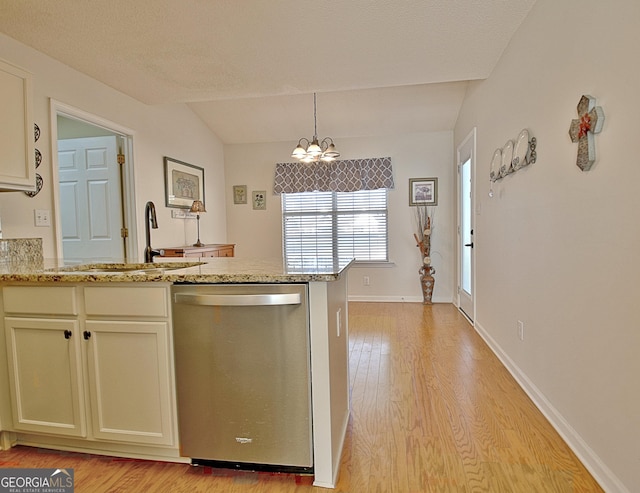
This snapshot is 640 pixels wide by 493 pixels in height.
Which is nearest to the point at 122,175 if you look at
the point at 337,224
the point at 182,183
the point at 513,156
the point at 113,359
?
the point at 182,183

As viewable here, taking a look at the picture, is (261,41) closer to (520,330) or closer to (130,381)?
(130,381)

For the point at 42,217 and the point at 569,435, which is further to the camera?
the point at 42,217

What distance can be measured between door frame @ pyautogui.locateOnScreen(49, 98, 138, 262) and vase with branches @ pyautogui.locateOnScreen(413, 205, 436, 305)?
3502mm

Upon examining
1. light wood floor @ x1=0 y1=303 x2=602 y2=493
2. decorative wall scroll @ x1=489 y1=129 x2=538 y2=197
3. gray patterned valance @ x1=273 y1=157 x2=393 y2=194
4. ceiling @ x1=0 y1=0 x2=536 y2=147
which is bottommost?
light wood floor @ x1=0 y1=303 x2=602 y2=493

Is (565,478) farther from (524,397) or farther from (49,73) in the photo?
(49,73)

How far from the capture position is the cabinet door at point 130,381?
5.28 feet

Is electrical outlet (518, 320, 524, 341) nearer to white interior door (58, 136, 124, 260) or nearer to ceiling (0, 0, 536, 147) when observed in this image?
ceiling (0, 0, 536, 147)

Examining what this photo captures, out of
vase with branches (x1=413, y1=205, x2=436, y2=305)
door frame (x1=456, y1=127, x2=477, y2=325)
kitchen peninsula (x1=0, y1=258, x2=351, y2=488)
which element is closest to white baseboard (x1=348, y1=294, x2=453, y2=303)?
vase with branches (x1=413, y1=205, x2=436, y2=305)

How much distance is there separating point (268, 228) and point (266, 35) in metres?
3.33

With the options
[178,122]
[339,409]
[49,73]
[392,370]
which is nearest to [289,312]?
[339,409]

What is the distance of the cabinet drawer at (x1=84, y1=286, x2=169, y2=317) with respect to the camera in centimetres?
158

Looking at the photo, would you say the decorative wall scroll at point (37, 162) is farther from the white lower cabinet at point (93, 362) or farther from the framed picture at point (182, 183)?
the framed picture at point (182, 183)

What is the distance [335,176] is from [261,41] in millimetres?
2800

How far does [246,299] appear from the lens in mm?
1466
